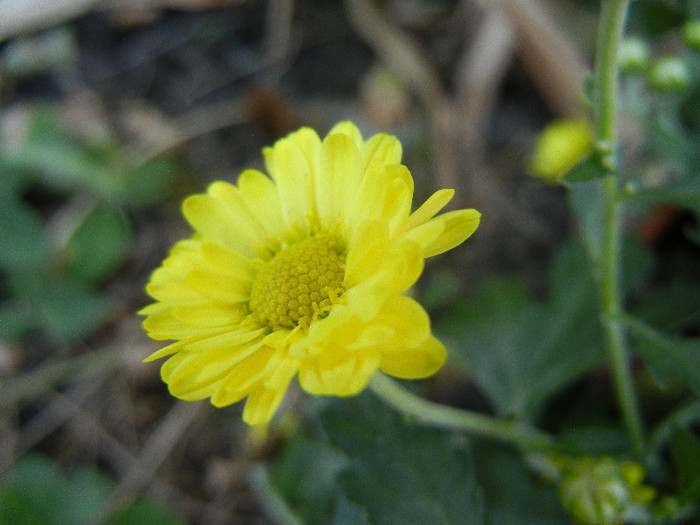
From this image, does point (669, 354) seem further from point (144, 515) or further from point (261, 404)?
point (144, 515)

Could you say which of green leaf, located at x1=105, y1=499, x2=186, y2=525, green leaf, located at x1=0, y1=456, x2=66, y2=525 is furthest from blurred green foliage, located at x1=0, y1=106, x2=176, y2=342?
green leaf, located at x1=105, y1=499, x2=186, y2=525

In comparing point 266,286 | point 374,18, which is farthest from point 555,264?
point 374,18

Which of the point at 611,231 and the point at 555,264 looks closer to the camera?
the point at 611,231

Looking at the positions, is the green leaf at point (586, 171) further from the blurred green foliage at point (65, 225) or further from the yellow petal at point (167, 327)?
the blurred green foliage at point (65, 225)

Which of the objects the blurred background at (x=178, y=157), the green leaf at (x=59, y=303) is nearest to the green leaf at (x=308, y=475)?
the blurred background at (x=178, y=157)

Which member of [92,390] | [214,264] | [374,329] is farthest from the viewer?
[92,390]

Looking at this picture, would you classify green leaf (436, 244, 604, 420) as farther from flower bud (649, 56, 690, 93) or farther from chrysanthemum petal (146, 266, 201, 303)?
chrysanthemum petal (146, 266, 201, 303)

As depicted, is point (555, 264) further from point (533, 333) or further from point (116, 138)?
point (116, 138)
